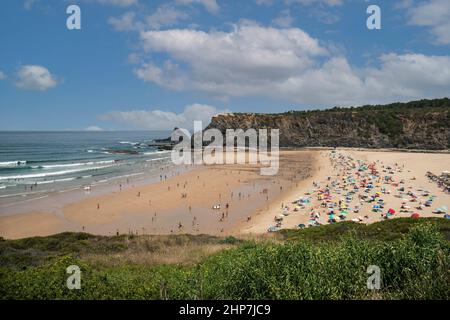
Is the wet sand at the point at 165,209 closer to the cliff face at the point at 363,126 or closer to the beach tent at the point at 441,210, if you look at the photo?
the beach tent at the point at 441,210

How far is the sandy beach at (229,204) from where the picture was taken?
28.3m

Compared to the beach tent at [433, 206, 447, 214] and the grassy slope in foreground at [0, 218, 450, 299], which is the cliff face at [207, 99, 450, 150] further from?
the grassy slope in foreground at [0, 218, 450, 299]

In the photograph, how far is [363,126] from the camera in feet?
330

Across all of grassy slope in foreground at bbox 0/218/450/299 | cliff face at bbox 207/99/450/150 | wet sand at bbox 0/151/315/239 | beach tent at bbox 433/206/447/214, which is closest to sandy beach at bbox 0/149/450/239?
wet sand at bbox 0/151/315/239

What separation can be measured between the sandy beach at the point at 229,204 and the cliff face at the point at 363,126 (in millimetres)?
41764

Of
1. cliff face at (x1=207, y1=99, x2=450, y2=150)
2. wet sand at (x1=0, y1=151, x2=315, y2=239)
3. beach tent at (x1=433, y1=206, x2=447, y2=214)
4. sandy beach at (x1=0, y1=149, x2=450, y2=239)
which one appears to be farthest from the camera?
cliff face at (x1=207, y1=99, x2=450, y2=150)

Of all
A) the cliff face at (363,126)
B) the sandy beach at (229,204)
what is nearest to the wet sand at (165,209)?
the sandy beach at (229,204)

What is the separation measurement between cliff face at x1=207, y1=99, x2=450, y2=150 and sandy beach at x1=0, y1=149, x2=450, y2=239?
41764 mm

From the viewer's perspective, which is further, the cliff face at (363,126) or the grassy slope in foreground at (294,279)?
the cliff face at (363,126)

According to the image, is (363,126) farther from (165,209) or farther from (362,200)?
(165,209)

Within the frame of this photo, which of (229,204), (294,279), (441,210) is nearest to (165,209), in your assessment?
(229,204)

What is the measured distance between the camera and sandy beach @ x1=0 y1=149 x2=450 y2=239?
28.3 meters

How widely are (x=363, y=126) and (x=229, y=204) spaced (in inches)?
3039
